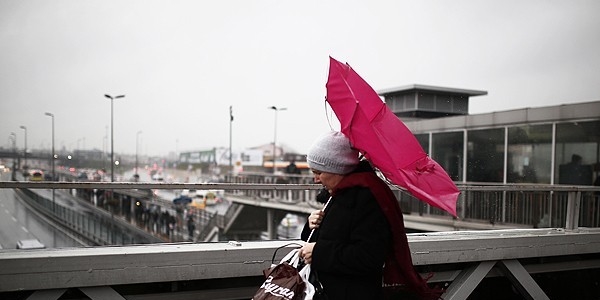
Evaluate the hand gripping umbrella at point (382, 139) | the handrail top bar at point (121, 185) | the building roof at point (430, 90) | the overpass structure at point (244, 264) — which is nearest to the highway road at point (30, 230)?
the building roof at point (430, 90)

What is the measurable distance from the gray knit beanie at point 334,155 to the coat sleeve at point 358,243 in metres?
0.14

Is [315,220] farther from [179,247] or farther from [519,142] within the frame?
[519,142]

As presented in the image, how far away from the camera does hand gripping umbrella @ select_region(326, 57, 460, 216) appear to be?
214 centimetres

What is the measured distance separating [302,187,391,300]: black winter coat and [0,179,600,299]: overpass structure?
0.98 metres

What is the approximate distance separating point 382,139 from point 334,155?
23 centimetres

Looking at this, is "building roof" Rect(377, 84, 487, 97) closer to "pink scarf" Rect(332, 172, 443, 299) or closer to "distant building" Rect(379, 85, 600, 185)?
"distant building" Rect(379, 85, 600, 185)

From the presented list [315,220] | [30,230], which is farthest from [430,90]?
[30,230]

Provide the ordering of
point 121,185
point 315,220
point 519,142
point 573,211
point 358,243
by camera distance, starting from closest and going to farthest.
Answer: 1. point 358,243
2. point 315,220
3. point 121,185
4. point 573,211
5. point 519,142

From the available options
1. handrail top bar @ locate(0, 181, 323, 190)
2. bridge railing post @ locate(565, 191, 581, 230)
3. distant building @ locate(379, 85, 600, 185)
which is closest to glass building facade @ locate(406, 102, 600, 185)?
distant building @ locate(379, 85, 600, 185)

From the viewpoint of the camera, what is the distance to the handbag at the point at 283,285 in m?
Result: 2.12

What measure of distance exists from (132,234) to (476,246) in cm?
3533

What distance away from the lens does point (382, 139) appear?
2168 mm

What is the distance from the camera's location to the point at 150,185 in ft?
11.3

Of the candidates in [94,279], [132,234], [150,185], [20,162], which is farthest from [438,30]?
[132,234]
